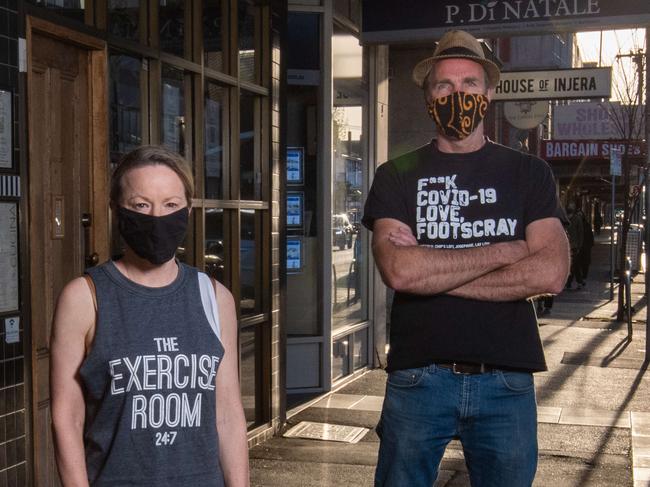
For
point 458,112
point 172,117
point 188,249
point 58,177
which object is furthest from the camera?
point 188,249

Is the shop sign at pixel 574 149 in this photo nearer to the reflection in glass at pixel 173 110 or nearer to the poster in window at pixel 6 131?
the reflection in glass at pixel 173 110

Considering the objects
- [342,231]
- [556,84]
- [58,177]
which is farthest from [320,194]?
[58,177]

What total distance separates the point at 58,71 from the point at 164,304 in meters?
2.66

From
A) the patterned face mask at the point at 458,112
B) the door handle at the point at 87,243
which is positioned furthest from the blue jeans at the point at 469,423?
the door handle at the point at 87,243

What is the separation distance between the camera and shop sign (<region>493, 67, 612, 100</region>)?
34.1ft

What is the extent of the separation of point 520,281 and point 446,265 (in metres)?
0.26

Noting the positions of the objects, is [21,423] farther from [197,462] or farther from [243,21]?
[243,21]

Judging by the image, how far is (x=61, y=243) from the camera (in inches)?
194

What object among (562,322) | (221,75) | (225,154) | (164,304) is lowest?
(562,322)

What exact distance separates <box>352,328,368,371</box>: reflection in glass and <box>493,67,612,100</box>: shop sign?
288 centimetres

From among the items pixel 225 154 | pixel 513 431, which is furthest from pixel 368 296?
pixel 513 431

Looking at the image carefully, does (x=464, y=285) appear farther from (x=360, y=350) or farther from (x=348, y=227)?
(x=360, y=350)

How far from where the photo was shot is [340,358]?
9844 millimetres

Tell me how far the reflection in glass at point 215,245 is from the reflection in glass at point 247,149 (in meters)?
0.40
